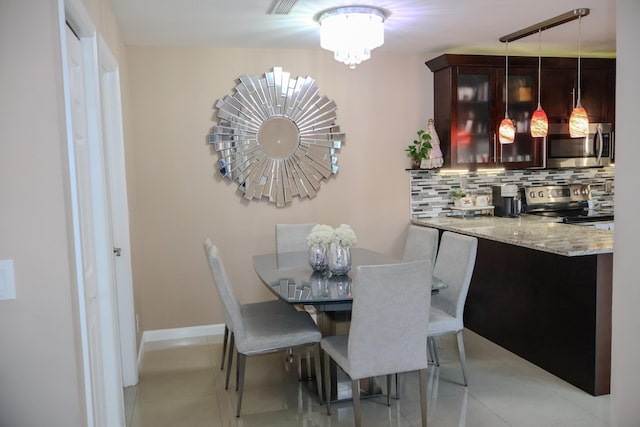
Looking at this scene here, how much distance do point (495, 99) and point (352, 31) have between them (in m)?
1.95

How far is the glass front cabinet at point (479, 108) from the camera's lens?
465 centimetres

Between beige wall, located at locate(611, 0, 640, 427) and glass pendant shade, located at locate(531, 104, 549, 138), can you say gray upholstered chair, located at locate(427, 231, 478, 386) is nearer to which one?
glass pendant shade, located at locate(531, 104, 549, 138)

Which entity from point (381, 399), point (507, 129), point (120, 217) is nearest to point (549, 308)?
point (381, 399)

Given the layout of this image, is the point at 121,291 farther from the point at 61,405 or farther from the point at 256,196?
the point at 61,405

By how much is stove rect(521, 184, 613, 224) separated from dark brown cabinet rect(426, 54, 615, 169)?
0.43 meters

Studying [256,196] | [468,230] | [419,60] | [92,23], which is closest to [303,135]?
[256,196]

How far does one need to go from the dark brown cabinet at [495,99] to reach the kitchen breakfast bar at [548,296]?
74 cm

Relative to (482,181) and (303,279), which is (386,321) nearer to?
(303,279)

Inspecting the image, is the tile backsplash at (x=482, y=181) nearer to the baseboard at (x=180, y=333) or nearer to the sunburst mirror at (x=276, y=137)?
the sunburst mirror at (x=276, y=137)

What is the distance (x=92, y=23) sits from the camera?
251cm

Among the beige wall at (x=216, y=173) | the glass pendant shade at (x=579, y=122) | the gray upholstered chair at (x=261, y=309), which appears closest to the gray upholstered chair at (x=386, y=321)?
the gray upholstered chair at (x=261, y=309)

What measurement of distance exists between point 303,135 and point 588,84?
9.15 ft

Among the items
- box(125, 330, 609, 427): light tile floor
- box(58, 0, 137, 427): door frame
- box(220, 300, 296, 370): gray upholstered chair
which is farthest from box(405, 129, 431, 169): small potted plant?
box(58, 0, 137, 427): door frame

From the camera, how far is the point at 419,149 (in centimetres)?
478
